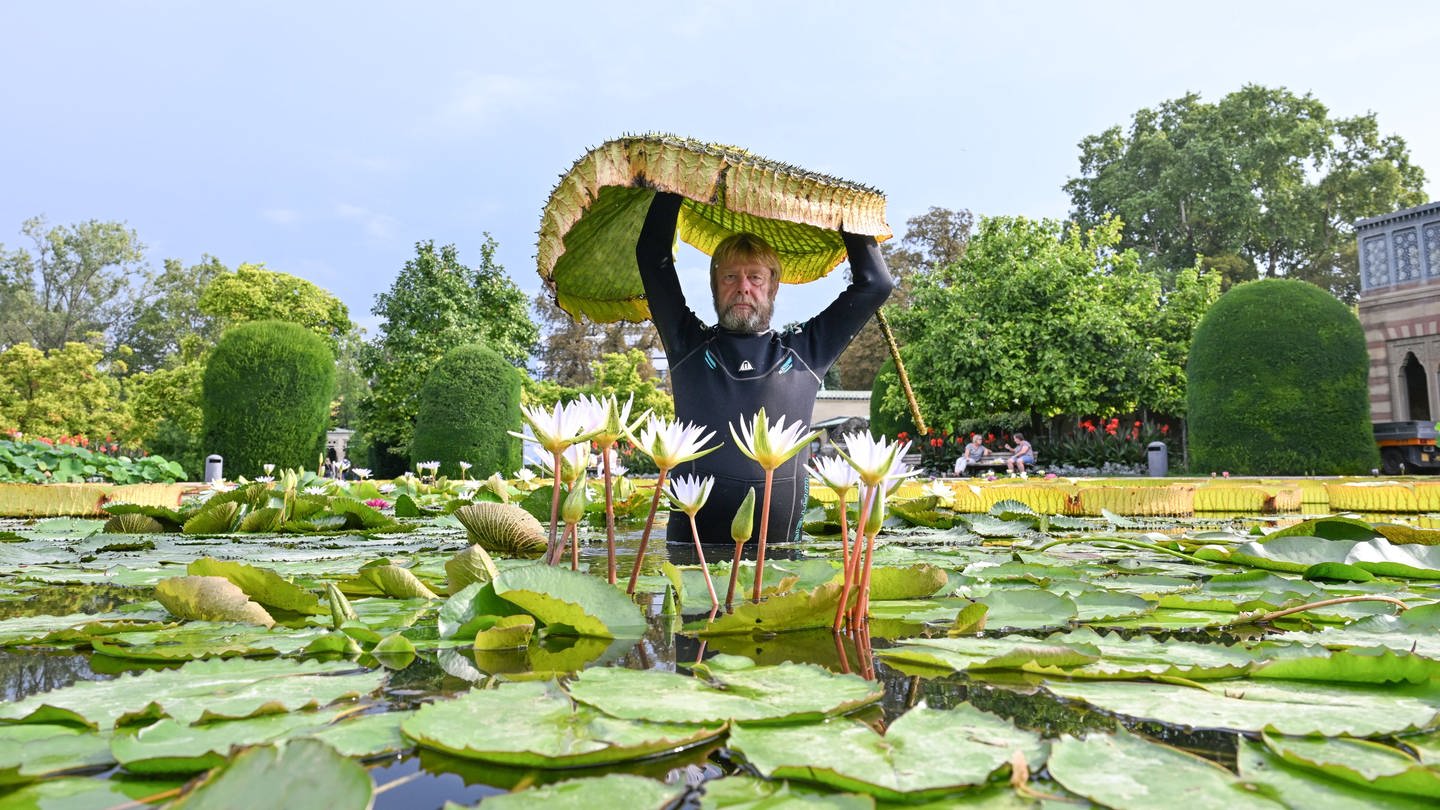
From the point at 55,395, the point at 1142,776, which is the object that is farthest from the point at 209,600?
the point at 55,395

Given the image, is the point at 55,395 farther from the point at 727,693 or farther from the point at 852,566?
the point at 727,693

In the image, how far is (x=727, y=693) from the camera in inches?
27.2

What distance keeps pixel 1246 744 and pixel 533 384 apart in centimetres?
2382

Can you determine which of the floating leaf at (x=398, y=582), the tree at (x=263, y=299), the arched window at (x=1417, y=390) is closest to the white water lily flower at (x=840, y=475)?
the floating leaf at (x=398, y=582)

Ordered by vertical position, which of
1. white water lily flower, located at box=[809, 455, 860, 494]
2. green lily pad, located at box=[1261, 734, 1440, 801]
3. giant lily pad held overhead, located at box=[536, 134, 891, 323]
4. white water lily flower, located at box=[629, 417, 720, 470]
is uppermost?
giant lily pad held overhead, located at box=[536, 134, 891, 323]

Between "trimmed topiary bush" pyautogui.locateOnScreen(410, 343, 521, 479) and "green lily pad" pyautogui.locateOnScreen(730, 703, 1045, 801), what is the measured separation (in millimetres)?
12381

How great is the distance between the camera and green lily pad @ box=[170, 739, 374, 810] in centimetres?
41

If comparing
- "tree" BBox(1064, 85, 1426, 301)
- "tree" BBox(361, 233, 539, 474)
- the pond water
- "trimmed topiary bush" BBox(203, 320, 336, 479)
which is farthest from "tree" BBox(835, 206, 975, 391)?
the pond water

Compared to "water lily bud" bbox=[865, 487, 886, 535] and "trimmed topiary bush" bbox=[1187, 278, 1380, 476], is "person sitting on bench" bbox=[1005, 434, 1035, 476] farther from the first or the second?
"water lily bud" bbox=[865, 487, 886, 535]

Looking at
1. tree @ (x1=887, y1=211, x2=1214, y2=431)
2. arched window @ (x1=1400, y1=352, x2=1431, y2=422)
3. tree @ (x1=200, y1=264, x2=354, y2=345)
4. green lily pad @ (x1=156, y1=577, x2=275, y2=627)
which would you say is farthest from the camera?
tree @ (x1=200, y1=264, x2=354, y2=345)

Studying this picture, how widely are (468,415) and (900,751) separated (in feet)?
42.5

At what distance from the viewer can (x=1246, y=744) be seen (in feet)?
1.91

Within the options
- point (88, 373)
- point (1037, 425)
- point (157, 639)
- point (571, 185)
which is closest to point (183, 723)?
point (157, 639)

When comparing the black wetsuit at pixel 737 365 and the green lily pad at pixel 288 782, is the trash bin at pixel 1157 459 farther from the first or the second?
the green lily pad at pixel 288 782
